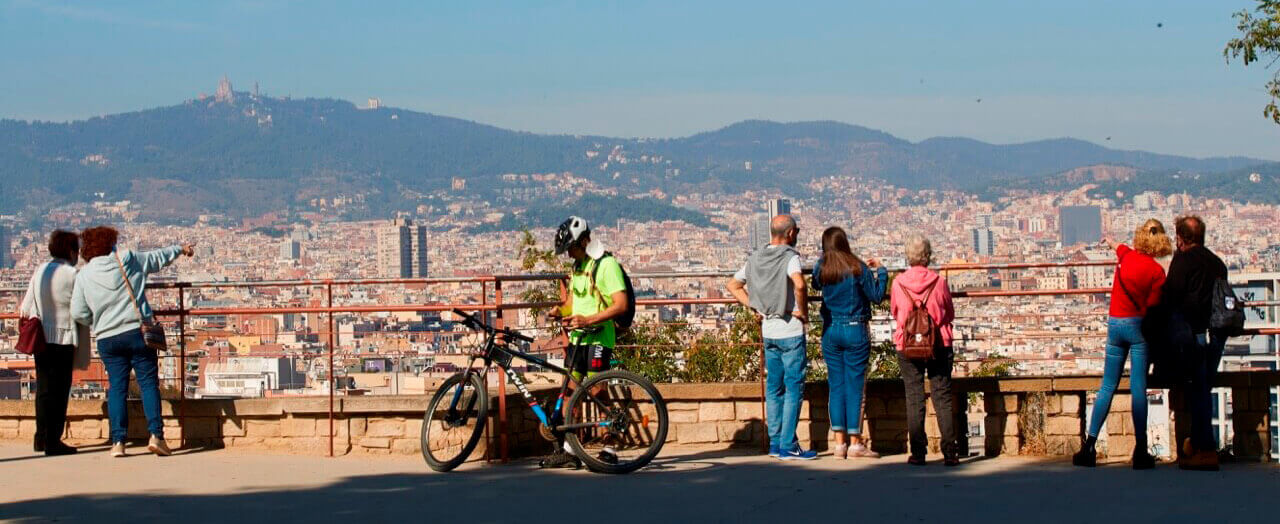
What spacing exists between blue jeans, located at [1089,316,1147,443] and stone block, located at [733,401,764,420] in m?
2.25

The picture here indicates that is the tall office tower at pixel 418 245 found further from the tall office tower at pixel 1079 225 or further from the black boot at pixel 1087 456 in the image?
the black boot at pixel 1087 456

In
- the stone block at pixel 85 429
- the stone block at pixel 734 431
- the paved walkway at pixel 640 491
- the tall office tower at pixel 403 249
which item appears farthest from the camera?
the tall office tower at pixel 403 249

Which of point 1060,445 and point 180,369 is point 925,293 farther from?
point 180,369

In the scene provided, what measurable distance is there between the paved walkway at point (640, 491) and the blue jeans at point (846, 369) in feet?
0.93

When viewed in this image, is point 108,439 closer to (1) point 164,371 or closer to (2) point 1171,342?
(1) point 164,371

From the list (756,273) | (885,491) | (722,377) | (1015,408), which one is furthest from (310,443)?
(722,377)

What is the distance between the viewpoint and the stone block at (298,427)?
10.4 meters

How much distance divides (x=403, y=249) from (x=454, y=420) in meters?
160

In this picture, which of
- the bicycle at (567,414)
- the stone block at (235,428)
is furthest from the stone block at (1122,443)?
the stone block at (235,428)

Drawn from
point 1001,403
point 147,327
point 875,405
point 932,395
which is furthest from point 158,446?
point 1001,403

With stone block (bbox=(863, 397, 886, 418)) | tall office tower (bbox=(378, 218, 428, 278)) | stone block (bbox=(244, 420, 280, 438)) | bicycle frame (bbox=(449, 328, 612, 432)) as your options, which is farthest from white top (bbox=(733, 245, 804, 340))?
tall office tower (bbox=(378, 218, 428, 278))

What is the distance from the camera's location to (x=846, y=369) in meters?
9.58

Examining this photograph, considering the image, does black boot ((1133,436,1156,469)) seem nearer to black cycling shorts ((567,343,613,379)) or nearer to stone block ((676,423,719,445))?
stone block ((676,423,719,445))

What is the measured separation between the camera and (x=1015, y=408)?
9.93 m
